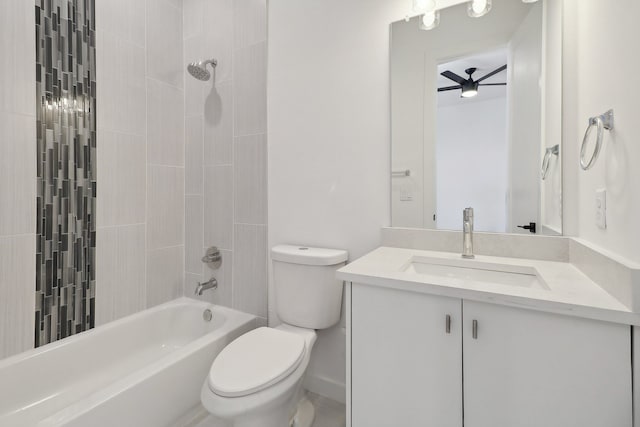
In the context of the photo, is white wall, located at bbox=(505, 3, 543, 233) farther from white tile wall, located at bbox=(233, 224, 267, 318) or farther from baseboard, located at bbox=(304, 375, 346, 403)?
white tile wall, located at bbox=(233, 224, 267, 318)

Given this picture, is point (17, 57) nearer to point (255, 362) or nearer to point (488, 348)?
point (255, 362)

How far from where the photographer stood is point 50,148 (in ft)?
4.89

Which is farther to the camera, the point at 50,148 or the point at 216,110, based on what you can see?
the point at 216,110

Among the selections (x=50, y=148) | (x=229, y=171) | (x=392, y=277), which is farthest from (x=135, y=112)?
(x=392, y=277)

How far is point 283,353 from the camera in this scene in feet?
4.05

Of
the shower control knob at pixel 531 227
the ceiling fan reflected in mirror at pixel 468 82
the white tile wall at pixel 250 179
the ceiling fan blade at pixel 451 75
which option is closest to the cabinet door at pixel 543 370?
the shower control knob at pixel 531 227

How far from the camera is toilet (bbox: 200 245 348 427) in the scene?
3.42ft

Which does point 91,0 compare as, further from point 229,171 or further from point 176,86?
point 229,171

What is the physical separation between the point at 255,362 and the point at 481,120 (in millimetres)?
1420

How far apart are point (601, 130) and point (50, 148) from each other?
7.40 ft

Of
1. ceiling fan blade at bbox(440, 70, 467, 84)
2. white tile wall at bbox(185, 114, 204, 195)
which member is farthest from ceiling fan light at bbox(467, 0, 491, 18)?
white tile wall at bbox(185, 114, 204, 195)

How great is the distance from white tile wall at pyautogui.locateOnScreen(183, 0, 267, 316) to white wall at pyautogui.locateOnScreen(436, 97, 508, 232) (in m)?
1.02

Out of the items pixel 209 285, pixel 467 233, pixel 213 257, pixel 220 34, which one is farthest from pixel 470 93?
pixel 209 285

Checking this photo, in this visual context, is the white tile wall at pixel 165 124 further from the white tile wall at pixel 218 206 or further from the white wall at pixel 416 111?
the white wall at pixel 416 111
